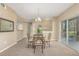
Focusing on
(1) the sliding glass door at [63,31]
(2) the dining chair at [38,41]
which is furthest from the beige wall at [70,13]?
(2) the dining chair at [38,41]

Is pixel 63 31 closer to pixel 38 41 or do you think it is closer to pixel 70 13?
pixel 70 13

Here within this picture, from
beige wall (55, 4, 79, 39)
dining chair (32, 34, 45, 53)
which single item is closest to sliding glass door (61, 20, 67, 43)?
beige wall (55, 4, 79, 39)

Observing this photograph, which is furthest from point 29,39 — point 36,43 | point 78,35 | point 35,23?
point 78,35

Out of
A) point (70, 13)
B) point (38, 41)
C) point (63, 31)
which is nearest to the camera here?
point (38, 41)

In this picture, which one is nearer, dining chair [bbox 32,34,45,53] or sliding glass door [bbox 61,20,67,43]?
dining chair [bbox 32,34,45,53]

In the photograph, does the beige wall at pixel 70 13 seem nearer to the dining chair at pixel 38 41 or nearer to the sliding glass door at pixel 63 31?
the sliding glass door at pixel 63 31

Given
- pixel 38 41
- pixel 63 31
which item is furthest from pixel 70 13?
pixel 38 41

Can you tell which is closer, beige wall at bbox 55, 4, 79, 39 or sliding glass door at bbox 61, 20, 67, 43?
beige wall at bbox 55, 4, 79, 39

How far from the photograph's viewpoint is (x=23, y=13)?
18.6 feet

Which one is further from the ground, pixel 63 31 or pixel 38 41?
pixel 63 31

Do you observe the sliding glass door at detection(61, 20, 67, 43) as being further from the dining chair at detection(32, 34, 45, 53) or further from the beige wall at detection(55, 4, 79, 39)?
the dining chair at detection(32, 34, 45, 53)

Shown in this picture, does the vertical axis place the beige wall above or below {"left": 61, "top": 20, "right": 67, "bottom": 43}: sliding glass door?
above

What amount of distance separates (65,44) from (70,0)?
3.87 m

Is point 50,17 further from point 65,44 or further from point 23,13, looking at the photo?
point 65,44
